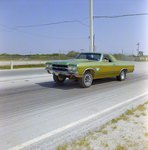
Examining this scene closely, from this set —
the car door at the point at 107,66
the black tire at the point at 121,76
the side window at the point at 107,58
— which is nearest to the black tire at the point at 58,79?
the car door at the point at 107,66

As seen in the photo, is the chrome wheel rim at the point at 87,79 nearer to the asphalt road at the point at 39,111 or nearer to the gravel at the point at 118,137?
the asphalt road at the point at 39,111

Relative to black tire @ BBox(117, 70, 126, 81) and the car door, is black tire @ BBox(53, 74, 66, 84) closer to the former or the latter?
the car door

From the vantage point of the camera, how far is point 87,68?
799cm

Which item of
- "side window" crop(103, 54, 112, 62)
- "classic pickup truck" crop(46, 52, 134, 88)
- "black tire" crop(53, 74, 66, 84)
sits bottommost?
"black tire" crop(53, 74, 66, 84)

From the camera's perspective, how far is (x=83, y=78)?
7.95 metres

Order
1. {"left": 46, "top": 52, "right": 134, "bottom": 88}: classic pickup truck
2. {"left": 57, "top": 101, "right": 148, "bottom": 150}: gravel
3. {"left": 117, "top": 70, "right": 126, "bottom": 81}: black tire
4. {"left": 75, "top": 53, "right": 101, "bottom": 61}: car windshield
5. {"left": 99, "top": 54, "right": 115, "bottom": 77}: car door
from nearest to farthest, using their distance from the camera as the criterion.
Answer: {"left": 57, "top": 101, "right": 148, "bottom": 150}: gravel
{"left": 46, "top": 52, "right": 134, "bottom": 88}: classic pickup truck
{"left": 99, "top": 54, "right": 115, "bottom": 77}: car door
{"left": 75, "top": 53, "right": 101, "bottom": 61}: car windshield
{"left": 117, "top": 70, "right": 126, "bottom": 81}: black tire

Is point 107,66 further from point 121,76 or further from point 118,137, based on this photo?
point 118,137

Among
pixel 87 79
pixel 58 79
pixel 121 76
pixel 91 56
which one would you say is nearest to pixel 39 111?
pixel 87 79

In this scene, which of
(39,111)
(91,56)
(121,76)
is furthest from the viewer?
(121,76)

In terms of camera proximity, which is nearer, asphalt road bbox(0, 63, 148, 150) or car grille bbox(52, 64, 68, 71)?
asphalt road bbox(0, 63, 148, 150)

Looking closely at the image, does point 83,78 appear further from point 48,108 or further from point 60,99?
point 48,108

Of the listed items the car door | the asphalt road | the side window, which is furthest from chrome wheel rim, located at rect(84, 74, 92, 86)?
the side window

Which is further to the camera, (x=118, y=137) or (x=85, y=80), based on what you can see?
(x=85, y=80)

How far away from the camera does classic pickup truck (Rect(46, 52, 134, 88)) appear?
7680mm
